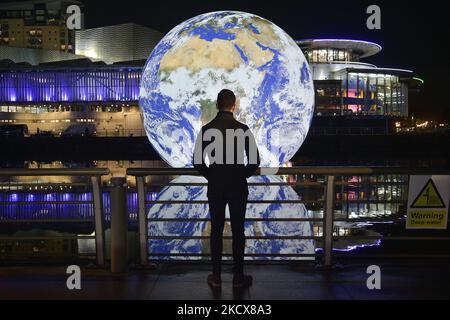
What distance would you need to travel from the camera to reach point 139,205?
20.5ft

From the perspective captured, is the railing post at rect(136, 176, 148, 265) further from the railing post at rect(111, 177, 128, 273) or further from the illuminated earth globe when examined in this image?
the illuminated earth globe

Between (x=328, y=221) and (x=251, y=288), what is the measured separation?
1.20m

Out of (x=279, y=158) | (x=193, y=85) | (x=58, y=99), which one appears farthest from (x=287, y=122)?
(x=58, y=99)

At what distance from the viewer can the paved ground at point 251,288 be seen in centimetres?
527

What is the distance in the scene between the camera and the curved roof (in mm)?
83875

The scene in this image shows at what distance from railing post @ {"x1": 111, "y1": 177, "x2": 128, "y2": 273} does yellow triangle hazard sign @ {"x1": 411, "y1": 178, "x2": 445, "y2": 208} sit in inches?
116

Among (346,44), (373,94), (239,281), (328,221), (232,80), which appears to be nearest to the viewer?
(239,281)

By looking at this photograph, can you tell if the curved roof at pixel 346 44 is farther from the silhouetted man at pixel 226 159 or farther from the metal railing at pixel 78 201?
the silhouetted man at pixel 226 159

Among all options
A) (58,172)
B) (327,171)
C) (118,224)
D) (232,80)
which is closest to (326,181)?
(327,171)

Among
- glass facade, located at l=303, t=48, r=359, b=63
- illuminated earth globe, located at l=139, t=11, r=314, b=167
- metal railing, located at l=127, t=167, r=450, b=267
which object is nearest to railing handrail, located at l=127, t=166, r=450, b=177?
metal railing, located at l=127, t=167, r=450, b=267

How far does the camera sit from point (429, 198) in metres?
6.06

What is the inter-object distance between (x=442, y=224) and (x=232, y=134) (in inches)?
97.9

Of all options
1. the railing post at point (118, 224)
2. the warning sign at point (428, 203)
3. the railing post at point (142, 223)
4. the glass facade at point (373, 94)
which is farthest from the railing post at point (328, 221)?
the glass facade at point (373, 94)

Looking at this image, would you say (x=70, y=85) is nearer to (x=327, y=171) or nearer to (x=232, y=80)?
(x=232, y=80)
